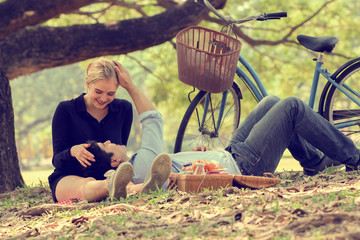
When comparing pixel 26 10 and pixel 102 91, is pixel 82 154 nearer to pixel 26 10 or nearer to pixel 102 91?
pixel 102 91

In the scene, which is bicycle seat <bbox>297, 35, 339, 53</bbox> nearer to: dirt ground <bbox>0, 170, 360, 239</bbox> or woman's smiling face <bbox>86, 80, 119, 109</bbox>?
dirt ground <bbox>0, 170, 360, 239</bbox>

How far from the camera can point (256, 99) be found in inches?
205

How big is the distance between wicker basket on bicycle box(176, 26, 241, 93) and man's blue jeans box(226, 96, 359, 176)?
516 millimetres

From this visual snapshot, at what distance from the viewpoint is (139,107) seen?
4.23 metres

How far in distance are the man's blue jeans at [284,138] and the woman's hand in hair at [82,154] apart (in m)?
1.16

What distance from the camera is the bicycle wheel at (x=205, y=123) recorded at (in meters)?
5.05

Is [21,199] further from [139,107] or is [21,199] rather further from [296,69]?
[296,69]

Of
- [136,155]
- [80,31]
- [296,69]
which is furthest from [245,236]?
[296,69]

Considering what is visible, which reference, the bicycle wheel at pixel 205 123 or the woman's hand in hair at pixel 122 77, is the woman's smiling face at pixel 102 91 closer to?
the woman's hand in hair at pixel 122 77

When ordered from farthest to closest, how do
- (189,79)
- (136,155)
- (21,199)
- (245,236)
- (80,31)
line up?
(80,31)
(21,199)
(189,79)
(136,155)
(245,236)

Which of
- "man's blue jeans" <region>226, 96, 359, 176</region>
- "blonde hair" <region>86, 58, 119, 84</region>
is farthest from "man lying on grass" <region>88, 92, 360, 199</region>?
"blonde hair" <region>86, 58, 119, 84</region>

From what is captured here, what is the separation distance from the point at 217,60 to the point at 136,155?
1040mm

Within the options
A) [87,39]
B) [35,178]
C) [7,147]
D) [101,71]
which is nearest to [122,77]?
[101,71]

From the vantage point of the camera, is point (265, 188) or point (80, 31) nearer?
point (265, 188)
